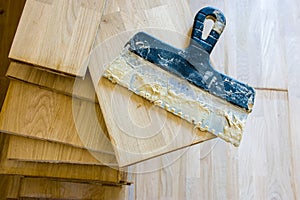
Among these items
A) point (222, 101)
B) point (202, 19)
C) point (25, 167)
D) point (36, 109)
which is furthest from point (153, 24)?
point (25, 167)

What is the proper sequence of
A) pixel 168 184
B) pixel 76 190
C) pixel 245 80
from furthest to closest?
pixel 245 80 < pixel 168 184 < pixel 76 190

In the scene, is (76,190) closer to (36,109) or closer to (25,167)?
(25,167)

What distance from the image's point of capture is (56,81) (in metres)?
0.95

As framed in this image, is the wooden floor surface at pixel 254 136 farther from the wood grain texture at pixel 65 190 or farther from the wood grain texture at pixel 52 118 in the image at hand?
the wood grain texture at pixel 52 118

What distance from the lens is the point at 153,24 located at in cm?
101

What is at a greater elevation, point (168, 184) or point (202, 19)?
point (202, 19)

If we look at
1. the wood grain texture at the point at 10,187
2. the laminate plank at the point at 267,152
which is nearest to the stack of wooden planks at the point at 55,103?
the wood grain texture at the point at 10,187

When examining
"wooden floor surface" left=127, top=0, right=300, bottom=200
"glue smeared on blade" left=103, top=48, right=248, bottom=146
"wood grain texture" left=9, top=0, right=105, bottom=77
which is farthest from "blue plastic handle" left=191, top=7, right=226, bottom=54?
"wooden floor surface" left=127, top=0, right=300, bottom=200

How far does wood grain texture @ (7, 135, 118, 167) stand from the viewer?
0.93 m

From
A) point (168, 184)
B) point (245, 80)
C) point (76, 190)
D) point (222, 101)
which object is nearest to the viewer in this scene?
point (222, 101)

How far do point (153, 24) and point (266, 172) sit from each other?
722 mm

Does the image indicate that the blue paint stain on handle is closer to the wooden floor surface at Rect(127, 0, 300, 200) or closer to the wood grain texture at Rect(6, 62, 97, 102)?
the wood grain texture at Rect(6, 62, 97, 102)

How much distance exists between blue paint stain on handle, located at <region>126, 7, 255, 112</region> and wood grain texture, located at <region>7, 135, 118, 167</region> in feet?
0.91

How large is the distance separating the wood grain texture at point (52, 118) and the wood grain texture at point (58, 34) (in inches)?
4.7
